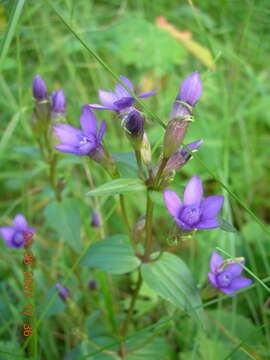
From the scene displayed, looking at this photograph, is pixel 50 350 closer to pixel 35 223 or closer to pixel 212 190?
pixel 35 223

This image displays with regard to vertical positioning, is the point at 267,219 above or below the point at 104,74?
below

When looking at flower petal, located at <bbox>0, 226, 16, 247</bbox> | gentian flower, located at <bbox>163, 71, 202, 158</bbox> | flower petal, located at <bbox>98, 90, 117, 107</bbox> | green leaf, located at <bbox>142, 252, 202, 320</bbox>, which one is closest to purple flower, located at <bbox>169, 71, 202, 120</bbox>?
gentian flower, located at <bbox>163, 71, 202, 158</bbox>

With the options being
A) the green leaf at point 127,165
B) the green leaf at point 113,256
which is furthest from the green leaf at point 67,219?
the green leaf at point 127,165

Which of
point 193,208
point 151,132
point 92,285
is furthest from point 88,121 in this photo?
point 151,132

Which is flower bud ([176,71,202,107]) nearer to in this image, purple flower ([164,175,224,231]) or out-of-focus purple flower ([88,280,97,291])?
purple flower ([164,175,224,231])

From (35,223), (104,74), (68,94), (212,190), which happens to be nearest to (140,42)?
(104,74)

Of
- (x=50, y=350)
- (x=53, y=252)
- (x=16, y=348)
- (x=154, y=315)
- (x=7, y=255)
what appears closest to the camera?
(x=16, y=348)

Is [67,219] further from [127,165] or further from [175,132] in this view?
[175,132]
